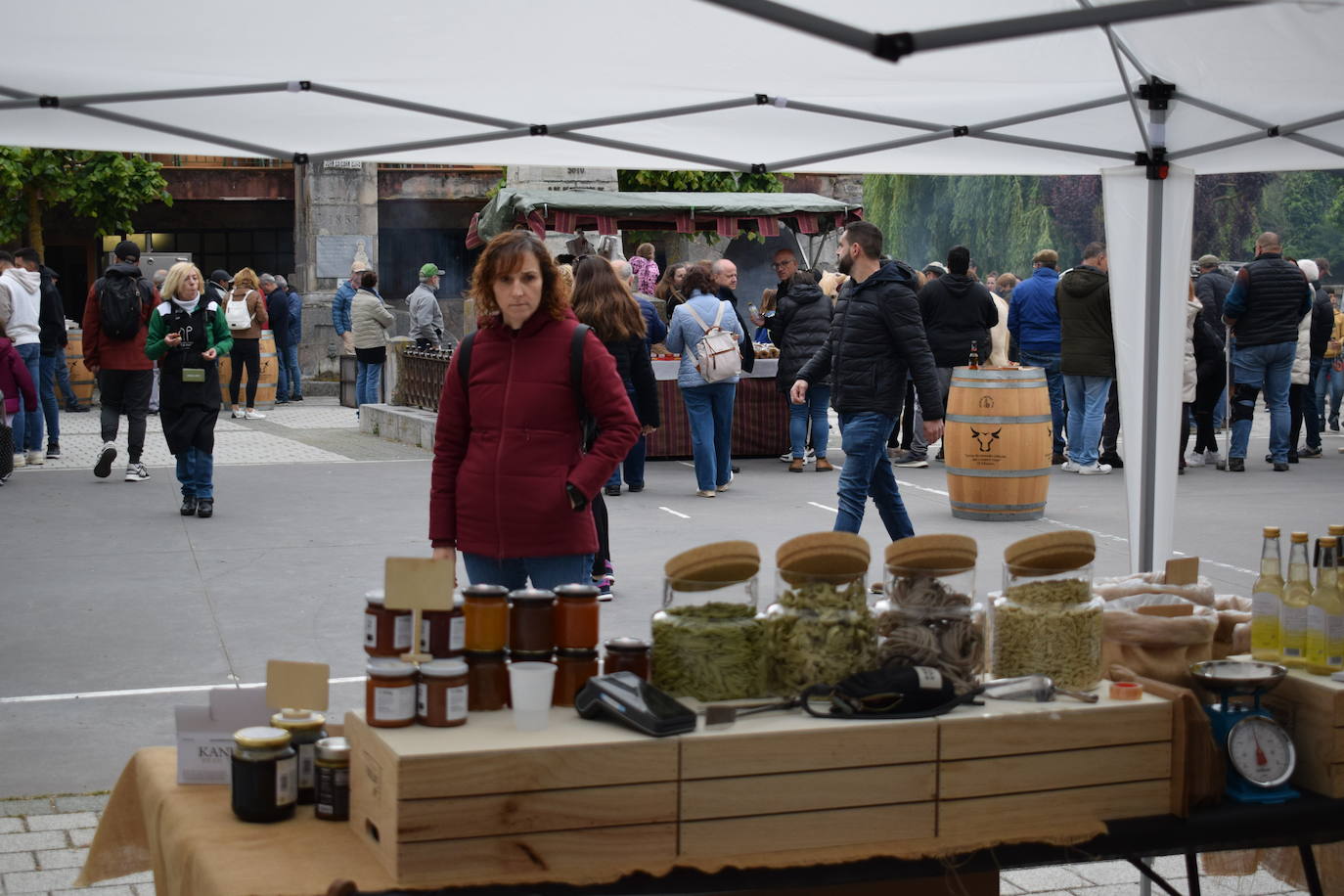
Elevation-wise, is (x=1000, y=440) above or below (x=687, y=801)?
above

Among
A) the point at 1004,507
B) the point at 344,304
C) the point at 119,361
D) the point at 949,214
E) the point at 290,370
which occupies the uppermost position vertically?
the point at 949,214

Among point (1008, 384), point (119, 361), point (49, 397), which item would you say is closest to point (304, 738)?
point (1008, 384)

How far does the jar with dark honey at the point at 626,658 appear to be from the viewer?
10.3 feet

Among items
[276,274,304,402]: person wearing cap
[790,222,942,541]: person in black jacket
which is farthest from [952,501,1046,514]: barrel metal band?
[276,274,304,402]: person wearing cap

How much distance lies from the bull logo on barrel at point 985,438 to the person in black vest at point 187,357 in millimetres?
5412

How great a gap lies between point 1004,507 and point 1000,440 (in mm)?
520

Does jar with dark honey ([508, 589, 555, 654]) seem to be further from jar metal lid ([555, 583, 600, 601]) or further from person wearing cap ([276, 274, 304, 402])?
person wearing cap ([276, 274, 304, 402])

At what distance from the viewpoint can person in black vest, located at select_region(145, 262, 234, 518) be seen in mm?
10883

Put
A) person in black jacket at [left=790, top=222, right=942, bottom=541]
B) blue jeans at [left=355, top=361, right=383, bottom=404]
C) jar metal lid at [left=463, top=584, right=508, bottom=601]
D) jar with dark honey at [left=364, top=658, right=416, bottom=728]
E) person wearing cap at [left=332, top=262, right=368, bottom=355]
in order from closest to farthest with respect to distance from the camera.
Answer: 1. jar with dark honey at [left=364, top=658, right=416, bottom=728]
2. jar metal lid at [left=463, top=584, right=508, bottom=601]
3. person in black jacket at [left=790, top=222, right=942, bottom=541]
4. blue jeans at [left=355, top=361, right=383, bottom=404]
5. person wearing cap at [left=332, top=262, right=368, bottom=355]

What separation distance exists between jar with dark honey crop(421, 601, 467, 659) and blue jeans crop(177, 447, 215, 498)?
8820 millimetres

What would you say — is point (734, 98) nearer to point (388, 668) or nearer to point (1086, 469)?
point (388, 668)

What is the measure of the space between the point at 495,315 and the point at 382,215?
3129 centimetres

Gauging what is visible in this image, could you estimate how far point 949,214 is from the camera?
47.8m

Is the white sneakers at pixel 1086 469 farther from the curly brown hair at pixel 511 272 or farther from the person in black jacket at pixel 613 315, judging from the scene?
the curly brown hair at pixel 511 272
